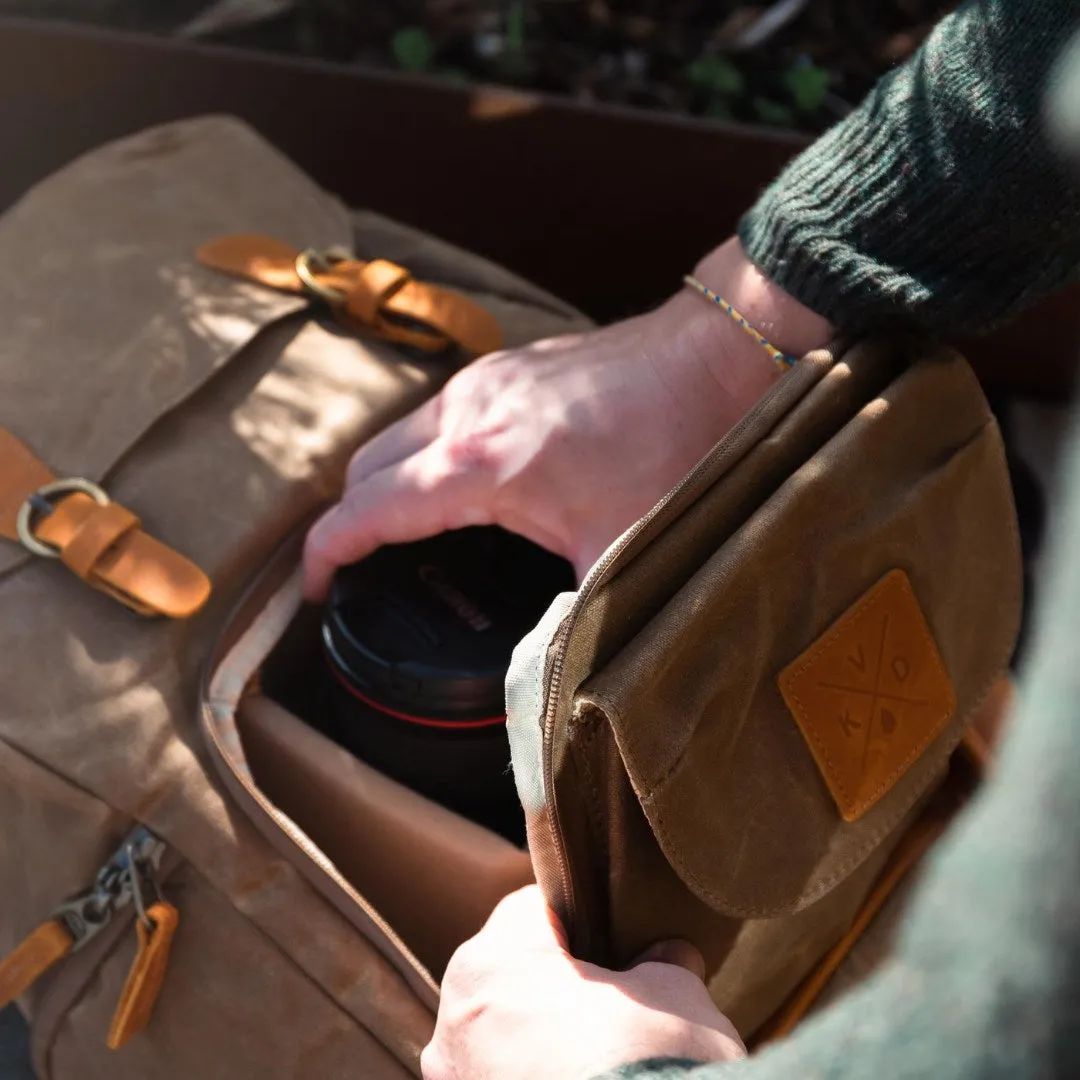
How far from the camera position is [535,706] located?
575 millimetres

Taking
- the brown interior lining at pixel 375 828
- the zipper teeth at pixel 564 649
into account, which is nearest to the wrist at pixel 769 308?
the zipper teeth at pixel 564 649

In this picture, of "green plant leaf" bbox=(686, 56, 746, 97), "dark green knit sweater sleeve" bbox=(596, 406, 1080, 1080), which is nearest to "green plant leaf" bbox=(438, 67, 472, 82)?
"green plant leaf" bbox=(686, 56, 746, 97)

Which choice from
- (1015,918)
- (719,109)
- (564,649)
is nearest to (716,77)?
(719,109)

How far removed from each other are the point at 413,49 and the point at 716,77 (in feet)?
1.26

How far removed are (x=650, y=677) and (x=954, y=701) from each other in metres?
0.28

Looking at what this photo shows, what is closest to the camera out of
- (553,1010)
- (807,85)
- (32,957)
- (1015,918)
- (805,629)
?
(1015,918)

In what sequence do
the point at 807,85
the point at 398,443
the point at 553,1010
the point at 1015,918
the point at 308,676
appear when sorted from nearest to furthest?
the point at 1015,918 < the point at 553,1010 < the point at 398,443 < the point at 308,676 < the point at 807,85

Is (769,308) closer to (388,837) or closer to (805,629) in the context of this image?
(805,629)

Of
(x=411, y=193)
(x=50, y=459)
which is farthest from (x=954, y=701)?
(x=411, y=193)

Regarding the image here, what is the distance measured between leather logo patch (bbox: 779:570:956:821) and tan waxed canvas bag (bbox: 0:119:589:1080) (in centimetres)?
21

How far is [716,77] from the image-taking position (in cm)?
150

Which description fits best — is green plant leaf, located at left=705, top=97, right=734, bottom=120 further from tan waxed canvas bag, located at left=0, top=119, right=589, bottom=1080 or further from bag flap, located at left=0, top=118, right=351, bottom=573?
tan waxed canvas bag, located at left=0, top=119, right=589, bottom=1080

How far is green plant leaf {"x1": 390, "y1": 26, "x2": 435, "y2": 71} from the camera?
1.49 metres

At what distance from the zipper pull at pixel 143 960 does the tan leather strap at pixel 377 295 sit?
45cm
